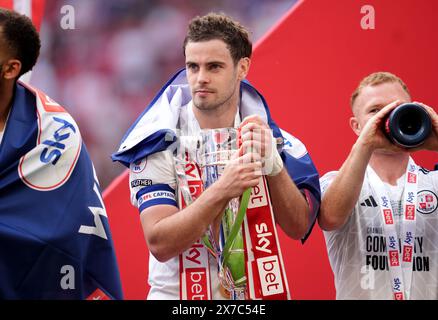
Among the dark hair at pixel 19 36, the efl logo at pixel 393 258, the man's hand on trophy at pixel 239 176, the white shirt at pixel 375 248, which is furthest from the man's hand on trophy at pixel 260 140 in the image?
the dark hair at pixel 19 36

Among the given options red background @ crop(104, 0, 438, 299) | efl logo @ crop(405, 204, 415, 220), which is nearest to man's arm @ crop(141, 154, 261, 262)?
efl logo @ crop(405, 204, 415, 220)

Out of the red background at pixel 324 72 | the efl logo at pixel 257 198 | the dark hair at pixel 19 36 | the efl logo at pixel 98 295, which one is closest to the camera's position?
the efl logo at pixel 257 198

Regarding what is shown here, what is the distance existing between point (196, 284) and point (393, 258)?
0.64 metres

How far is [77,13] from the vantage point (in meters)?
3.89

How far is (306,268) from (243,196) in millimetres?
1413

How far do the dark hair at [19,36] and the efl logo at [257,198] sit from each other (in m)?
0.88

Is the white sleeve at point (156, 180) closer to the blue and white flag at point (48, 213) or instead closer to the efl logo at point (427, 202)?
the blue and white flag at point (48, 213)

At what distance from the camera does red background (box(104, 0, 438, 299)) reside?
3.56 meters

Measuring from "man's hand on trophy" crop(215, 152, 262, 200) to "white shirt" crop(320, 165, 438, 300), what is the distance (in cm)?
48

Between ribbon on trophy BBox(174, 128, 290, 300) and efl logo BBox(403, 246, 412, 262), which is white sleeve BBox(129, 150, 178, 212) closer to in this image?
ribbon on trophy BBox(174, 128, 290, 300)

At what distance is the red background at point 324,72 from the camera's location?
356cm

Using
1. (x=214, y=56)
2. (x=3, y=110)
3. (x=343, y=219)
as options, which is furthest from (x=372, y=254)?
(x=3, y=110)

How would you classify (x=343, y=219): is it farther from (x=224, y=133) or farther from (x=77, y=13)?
(x=77, y=13)
